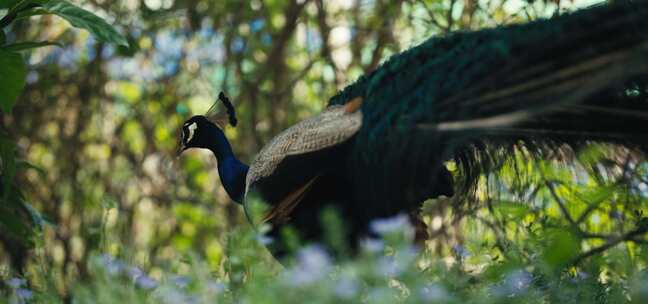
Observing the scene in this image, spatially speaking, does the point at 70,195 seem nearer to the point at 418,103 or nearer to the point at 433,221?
the point at 433,221

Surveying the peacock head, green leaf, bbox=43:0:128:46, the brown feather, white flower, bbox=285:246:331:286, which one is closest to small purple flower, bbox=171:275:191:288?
the brown feather

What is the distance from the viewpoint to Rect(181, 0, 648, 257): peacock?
2.14m

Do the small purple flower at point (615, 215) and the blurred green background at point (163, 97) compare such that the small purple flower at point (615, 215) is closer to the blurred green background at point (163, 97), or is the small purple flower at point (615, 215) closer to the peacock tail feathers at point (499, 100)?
the peacock tail feathers at point (499, 100)

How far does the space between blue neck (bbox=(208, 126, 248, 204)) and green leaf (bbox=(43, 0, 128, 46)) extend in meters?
1.00

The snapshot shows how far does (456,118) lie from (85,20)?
146cm

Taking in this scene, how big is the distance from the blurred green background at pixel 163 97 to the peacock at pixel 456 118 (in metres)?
2.01

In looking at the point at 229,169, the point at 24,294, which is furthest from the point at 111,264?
the point at 229,169

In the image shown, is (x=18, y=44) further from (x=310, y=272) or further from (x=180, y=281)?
(x=310, y=272)

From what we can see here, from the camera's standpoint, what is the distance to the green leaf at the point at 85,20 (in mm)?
3078

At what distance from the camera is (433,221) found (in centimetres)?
557

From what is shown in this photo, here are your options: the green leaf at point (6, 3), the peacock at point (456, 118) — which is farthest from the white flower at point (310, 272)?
the green leaf at point (6, 3)

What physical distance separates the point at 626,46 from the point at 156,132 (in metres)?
4.41

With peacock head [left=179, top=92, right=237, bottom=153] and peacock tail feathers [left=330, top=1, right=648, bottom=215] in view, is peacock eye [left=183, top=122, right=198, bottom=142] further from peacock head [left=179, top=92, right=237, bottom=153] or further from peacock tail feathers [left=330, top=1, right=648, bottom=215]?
peacock tail feathers [left=330, top=1, right=648, bottom=215]

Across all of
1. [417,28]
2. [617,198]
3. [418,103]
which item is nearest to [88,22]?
[418,103]
